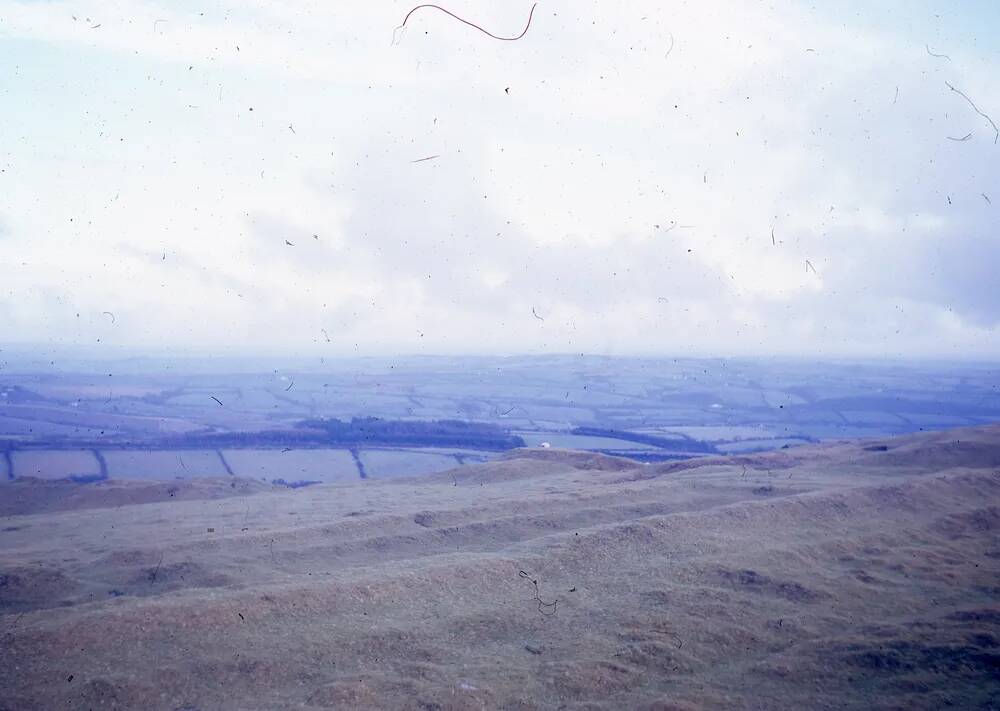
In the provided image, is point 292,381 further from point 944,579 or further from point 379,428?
point 944,579

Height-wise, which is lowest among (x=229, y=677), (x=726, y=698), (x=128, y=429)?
(x=128, y=429)

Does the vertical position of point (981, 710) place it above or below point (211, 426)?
above

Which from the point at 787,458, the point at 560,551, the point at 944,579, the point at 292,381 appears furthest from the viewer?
the point at 292,381

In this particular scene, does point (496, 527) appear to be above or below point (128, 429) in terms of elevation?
above

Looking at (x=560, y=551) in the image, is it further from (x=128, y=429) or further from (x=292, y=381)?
(x=292, y=381)

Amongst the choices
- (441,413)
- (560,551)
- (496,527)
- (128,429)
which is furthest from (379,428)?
(560,551)

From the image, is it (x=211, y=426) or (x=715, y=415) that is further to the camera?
(x=715, y=415)

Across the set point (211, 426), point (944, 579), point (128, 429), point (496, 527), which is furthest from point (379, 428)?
point (944, 579)

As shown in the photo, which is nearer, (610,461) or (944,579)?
(944,579)

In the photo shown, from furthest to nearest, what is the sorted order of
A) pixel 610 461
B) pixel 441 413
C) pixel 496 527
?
pixel 441 413 → pixel 610 461 → pixel 496 527
